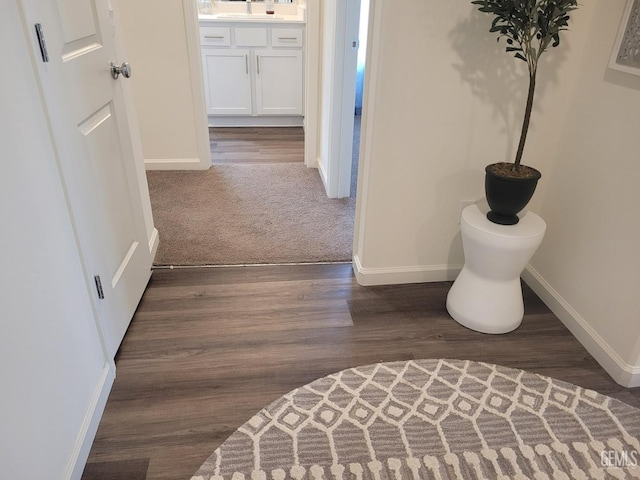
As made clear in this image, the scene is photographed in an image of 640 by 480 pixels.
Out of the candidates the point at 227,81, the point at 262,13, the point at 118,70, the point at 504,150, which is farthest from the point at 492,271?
the point at 262,13

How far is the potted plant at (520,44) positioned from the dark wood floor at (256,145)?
2.30 metres

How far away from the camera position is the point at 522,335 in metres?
2.00

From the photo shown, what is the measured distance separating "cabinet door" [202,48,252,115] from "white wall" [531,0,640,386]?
10.3 ft

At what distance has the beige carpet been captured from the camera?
2.53 metres

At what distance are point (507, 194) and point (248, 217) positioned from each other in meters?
1.61

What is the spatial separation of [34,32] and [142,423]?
120 cm

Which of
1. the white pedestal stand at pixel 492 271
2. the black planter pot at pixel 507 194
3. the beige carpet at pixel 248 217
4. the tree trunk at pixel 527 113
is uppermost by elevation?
the tree trunk at pixel 527 113

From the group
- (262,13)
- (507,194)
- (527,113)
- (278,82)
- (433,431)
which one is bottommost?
(433,431)

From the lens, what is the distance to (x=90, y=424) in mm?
1479

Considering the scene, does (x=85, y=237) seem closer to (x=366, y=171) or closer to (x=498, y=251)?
(x=366, y=171)

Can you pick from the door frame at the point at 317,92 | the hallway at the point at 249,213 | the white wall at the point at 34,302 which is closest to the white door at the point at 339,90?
the door frame at the point at 317,92

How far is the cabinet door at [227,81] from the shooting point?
4.36 m

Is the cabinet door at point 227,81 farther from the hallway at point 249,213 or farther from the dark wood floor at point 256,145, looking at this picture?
the hallway at point 249,213

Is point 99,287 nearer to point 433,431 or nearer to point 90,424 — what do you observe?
point 90,424
